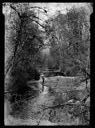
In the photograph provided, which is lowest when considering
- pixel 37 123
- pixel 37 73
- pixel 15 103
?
pixel 37 123

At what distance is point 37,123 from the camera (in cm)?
367

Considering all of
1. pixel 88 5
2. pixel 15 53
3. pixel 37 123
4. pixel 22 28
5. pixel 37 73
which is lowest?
pixel 37 123

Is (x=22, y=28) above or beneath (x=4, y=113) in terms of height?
above

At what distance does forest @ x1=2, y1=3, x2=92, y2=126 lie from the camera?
3693 mm

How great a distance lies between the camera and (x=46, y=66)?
3.70 metres

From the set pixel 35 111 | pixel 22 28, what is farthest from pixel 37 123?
pixel 22 28

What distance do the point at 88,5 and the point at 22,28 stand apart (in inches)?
39.1

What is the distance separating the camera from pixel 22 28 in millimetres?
3797

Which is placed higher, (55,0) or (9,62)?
(55,0)

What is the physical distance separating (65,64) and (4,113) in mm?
1100

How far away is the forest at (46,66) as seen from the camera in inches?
145

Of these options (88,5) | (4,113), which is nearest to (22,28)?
(88,5)

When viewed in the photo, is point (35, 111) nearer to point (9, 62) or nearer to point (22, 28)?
point (9, 62)
